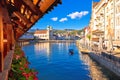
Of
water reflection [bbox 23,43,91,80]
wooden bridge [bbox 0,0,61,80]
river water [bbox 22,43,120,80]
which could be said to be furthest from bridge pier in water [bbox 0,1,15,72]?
water reflection [bbox 23,43,91,80]

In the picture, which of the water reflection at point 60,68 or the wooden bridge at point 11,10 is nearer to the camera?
the wooden bridge at point 11,10

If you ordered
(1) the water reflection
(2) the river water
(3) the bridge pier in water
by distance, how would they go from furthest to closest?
(1) the water reflection
(2) the river water
(3) the bridge pier in water

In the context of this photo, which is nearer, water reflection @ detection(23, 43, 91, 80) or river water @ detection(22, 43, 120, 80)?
river water @ detection(22, 43, 120, 80)

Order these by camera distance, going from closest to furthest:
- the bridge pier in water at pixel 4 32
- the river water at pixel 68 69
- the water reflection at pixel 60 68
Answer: the bridge pier in water at pixel 4 32 < the river water at pixel 68 69 < the water reflection at pixel 60 68

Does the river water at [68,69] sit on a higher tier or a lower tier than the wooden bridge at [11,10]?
lower

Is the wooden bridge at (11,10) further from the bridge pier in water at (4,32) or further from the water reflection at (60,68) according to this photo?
the water reflection at (60,68)

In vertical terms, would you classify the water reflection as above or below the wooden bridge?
below

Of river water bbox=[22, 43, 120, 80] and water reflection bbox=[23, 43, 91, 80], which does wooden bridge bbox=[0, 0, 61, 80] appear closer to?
river water bbox=[22, 43, 120, 80]

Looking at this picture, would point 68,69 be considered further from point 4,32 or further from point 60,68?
point 4,32

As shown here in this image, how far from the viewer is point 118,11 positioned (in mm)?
53938

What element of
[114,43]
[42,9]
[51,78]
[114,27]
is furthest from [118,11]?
[42,9]

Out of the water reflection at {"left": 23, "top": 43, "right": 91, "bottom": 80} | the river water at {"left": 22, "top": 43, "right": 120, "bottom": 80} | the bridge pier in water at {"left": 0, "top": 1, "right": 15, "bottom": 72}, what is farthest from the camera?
the water reflection at {"left": 23, "top": 43, "right": 91, "bottom": 80}

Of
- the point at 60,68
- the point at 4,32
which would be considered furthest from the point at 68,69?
the point at 4,32

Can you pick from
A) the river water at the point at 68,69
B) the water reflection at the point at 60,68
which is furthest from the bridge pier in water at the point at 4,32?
the water reflection at the point at 60,68
